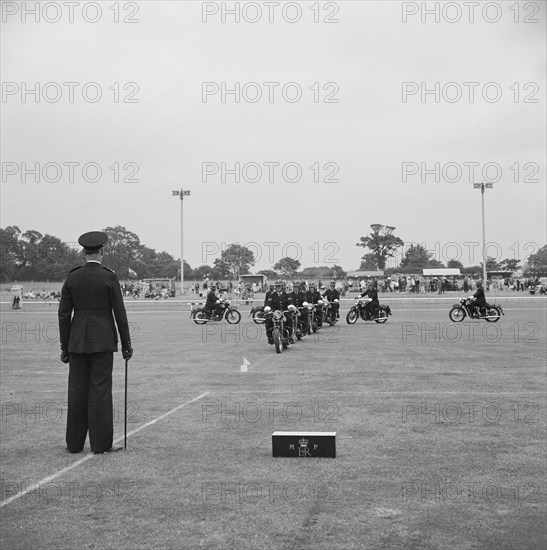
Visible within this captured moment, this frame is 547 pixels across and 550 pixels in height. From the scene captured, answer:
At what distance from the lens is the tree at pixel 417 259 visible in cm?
12333

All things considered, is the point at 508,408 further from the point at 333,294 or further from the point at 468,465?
the point at 333,294

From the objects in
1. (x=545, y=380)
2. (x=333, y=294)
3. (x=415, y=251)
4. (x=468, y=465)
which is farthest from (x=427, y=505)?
(x=415, y=251)

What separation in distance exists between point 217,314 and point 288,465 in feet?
85.1

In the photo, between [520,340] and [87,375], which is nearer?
[87,375]

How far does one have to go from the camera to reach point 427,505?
5.43m

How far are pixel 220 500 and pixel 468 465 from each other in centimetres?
224

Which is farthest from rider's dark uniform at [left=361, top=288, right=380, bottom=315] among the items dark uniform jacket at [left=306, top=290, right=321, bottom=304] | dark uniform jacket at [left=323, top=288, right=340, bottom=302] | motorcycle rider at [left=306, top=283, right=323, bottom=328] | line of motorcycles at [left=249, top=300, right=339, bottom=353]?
dark uniform jacket at [left=306, top=290, right=321, bottom=304]

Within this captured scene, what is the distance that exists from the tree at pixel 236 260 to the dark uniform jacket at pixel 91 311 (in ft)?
224

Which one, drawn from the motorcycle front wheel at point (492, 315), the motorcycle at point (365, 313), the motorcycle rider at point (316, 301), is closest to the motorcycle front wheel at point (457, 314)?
the motorcycle front wheel at point (492, 315)

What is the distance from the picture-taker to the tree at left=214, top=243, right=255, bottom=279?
78.3 meters

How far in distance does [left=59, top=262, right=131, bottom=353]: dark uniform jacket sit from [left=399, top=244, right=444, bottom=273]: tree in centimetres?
11473

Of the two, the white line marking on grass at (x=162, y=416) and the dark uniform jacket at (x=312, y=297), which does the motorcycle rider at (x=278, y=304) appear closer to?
the dark uniform jacket at (x=312, y=297)

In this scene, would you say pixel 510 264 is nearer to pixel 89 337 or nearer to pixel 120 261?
pixel 120 261

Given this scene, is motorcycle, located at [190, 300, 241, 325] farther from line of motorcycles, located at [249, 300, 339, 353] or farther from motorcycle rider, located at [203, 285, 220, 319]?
line of motorcycles, located at [249, 300, 339, 353]
